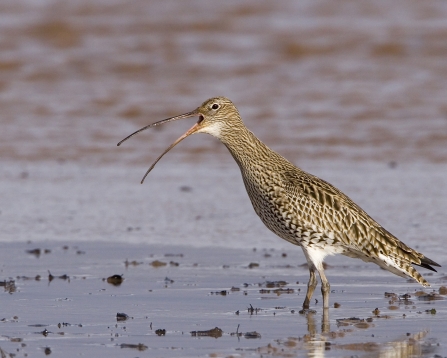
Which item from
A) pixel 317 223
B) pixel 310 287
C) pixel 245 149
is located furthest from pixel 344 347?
pixel 245 149

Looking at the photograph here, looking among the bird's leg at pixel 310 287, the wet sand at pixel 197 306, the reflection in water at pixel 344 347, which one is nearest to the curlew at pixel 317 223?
the bird's leg at pixel 310 287

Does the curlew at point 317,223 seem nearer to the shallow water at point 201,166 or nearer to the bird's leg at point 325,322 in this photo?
the bird's leg at point 325,322

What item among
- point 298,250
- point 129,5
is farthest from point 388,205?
point 129,5

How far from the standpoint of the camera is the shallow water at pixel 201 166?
26.8 feet

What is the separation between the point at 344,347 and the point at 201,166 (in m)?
9.21

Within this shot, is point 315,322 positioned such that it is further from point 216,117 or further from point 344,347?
point 216,117

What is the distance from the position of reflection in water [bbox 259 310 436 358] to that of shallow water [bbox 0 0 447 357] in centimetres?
2

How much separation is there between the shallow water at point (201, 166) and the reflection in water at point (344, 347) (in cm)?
2

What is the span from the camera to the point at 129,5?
28.4 metres

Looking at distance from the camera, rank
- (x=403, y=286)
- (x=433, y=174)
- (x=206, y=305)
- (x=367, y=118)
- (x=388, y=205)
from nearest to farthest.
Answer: (x=206, y=305) < (x=403, y=286) < (x=388, y=205) < (x=433, y=174) < (x=367, y=118)

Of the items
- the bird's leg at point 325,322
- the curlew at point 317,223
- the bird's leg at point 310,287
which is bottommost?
the bird's leg at point 325,322

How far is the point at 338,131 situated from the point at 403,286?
921 centimetres

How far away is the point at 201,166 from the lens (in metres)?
16.4

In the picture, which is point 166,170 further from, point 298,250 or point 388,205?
point 298,250
